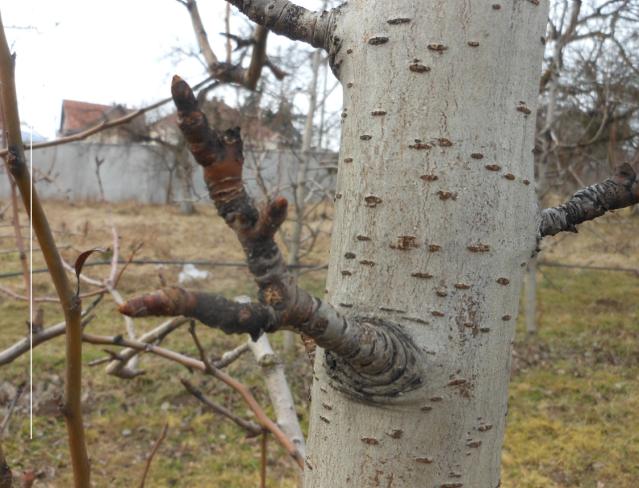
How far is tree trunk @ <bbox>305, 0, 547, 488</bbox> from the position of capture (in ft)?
2.44

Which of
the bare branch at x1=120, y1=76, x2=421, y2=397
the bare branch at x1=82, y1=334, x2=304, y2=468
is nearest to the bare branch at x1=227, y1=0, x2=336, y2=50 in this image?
the bare branch at x1=120, y1=76, x2=421, y2=397

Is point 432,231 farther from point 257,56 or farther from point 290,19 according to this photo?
point 257,56

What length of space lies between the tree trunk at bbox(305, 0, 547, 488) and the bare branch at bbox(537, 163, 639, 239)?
0.41 feet

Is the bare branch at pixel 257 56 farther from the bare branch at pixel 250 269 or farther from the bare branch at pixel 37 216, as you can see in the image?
the bare branch at pixel 250 269

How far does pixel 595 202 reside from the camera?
0.91 m

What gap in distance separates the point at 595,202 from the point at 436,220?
0.32 m

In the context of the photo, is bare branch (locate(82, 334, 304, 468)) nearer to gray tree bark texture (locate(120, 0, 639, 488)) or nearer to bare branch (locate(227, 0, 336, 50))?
gray tree bark texture (locate(120, 0, 639, 488))

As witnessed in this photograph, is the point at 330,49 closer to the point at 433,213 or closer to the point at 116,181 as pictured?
the point at 433,213

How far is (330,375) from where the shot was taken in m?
0.77

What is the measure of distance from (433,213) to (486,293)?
0.39ft

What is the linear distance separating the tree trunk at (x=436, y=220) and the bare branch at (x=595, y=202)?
4.9 inches

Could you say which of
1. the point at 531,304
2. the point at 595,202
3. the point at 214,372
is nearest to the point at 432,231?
the point at 595,202

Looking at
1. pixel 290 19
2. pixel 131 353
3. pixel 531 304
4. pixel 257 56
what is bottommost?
pixel 531 304

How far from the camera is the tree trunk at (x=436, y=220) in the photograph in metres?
0.74
